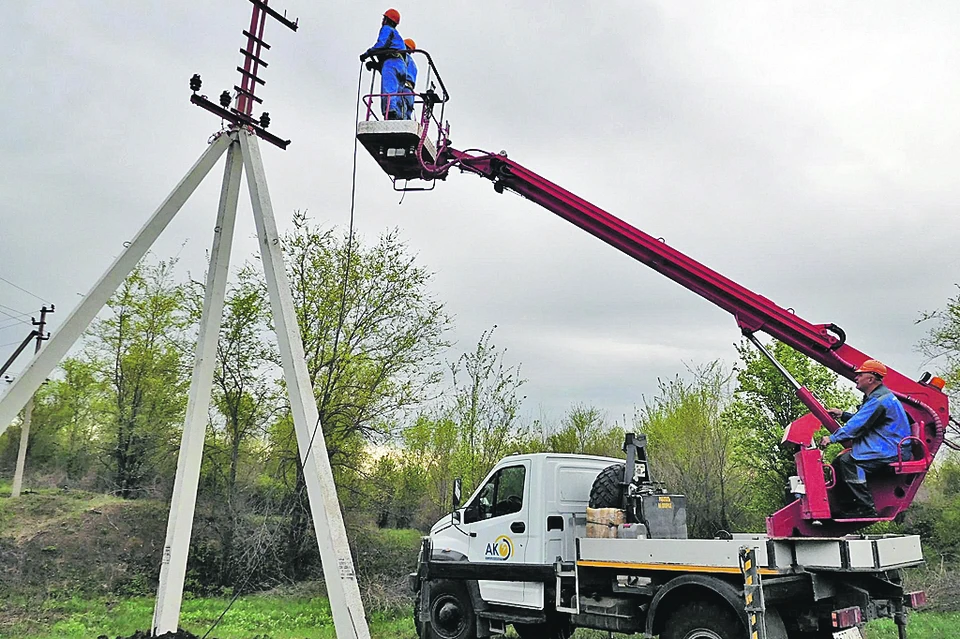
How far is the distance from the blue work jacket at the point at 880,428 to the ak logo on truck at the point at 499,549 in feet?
14.1

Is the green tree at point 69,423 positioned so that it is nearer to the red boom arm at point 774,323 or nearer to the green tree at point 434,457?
the green tree at point 434,457

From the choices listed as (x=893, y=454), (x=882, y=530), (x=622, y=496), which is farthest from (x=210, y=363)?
(x=882, y=530)

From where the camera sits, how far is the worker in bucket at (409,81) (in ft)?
26.5

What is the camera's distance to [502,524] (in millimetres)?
9148

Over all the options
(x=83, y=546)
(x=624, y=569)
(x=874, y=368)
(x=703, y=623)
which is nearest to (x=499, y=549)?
(x=624, y=569)

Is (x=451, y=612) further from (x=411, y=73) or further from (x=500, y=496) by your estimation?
(x=411, y=73)

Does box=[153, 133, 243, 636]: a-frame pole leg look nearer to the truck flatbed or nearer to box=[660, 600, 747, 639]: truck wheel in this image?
the truck flatbed

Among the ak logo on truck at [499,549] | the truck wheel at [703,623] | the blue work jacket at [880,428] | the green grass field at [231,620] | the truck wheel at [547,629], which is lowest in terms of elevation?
the green grass field at [231,620]

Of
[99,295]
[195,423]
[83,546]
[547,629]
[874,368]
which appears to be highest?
[99,295]

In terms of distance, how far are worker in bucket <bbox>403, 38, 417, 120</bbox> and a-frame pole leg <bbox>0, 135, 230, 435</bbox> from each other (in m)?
2.16

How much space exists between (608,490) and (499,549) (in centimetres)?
173

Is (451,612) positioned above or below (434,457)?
below

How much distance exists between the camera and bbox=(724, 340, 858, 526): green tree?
50.3ft

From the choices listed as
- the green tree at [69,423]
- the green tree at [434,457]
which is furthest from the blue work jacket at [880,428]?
the green tree at [69,423]
